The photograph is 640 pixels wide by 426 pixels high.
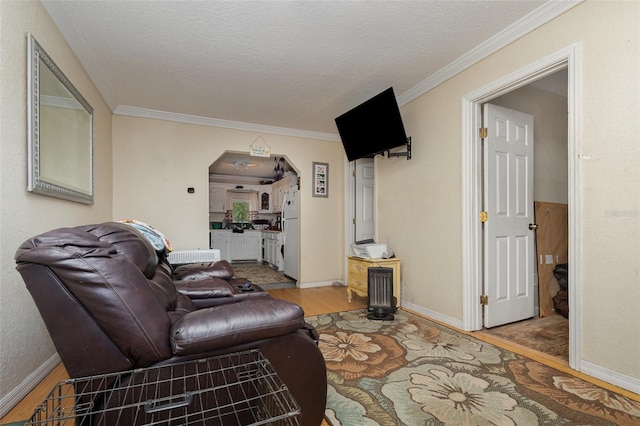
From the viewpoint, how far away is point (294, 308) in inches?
47.6

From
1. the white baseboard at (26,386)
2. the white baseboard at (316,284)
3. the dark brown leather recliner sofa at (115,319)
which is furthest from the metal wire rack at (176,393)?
the white baseboard at (316,284)

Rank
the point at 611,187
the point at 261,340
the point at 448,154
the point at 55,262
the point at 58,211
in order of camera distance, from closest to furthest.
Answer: the point at 55,262 → the point at 261,340 → the point at 611,187 → the point at 58,211 → the point at 448,154

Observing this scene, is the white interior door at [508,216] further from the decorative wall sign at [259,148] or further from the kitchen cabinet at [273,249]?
the kitchen cabinet at [273,249]

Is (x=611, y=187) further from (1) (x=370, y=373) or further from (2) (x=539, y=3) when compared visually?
(1) (x=370, y=373)

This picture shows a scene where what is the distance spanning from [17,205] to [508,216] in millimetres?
3777

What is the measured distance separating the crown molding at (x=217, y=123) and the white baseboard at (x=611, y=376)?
4006mm

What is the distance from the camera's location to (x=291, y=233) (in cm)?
513

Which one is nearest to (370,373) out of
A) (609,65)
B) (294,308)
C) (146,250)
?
(294,308)

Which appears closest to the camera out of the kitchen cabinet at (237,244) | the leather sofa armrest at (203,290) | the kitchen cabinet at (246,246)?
the leather sofa armrest at (203,290)

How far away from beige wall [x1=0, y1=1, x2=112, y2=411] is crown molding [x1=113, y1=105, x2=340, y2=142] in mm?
1729

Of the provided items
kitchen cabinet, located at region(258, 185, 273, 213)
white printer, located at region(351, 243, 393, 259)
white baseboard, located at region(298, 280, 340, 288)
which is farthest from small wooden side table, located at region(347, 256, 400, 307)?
kitchen cabinet, located at region(258, 185, 273, 213)

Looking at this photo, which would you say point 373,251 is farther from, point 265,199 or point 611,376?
point 265,199

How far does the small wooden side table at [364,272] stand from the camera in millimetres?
3385

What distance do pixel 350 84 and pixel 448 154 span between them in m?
1.27
